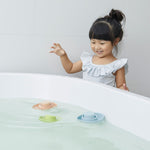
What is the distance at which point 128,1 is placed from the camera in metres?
1.94

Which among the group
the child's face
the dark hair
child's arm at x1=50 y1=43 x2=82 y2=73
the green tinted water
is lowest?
the green tinted water

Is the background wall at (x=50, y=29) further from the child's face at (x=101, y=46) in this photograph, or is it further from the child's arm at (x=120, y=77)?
the child's arm at (x=120, y=77)

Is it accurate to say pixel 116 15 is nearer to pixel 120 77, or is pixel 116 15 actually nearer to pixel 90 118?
pixel 120 77

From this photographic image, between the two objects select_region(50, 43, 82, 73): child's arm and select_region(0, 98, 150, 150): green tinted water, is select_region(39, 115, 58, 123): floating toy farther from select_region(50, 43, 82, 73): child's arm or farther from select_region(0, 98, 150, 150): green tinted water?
select_region(50, 43, 82, 73): child's arm

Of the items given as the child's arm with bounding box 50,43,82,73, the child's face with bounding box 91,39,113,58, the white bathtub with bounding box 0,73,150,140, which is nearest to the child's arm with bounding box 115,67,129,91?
the child's face with bounding box 91,39,113,58

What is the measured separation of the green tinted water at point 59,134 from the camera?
94 centimetres

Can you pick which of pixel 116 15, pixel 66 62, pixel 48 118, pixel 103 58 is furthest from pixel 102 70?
pixel 48 118

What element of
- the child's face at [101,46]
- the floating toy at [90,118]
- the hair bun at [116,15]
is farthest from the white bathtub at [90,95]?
the hair bun at [116,15]

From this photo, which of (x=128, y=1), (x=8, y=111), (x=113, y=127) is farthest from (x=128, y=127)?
(x=128, y=1)

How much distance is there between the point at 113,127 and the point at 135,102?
0.51ft

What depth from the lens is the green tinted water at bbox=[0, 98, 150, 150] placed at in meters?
0.94

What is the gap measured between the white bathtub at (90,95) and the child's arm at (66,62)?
23 cm

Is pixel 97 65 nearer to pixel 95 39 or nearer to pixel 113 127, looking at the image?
pixel 95 39

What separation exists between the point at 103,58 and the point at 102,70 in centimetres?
9
